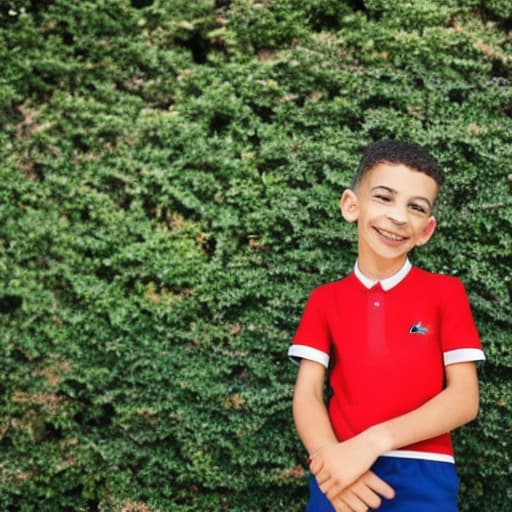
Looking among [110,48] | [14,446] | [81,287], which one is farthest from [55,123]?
[14,446]

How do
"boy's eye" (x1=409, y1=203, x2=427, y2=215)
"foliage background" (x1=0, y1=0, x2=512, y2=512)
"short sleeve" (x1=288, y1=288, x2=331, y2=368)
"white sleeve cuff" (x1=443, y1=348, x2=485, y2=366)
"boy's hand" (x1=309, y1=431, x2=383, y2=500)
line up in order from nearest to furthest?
"boy's hand" (x1=309, y1=431, x2=383, y2=500)
"white sleeve cuff" (x1=443, y1=348, x2=485, y2=366)
"boy's eye" (x1=409, y1=203, x2=427, y2=215)
"short sleeve" (x1=288, y1=288, x2=331, y2=368)
"foliage background" (x1=0, y1=0, x2=512, y2=512)

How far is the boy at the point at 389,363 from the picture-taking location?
2201 millimetres

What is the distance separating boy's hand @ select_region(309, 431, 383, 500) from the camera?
216 centimetres

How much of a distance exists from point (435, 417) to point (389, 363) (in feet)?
0.76

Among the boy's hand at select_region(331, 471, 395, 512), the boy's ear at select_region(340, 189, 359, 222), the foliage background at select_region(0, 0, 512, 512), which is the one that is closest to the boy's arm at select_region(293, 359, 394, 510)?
the boy's hand at select_region(331, 471, 395, 512)

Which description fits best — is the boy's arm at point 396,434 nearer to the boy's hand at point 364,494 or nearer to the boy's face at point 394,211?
the boy's hand at point 364,494

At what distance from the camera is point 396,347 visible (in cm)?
233

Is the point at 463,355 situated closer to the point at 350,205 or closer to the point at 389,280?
the point at 389,280

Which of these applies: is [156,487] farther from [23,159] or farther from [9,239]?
[23,159]

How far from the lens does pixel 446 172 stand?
3.22 metres

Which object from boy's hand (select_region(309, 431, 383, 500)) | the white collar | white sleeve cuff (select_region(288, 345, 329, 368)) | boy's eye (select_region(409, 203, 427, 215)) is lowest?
boy's hand (select_region(309, 431, 383, 500))

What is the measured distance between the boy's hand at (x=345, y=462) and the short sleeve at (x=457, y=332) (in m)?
0.43

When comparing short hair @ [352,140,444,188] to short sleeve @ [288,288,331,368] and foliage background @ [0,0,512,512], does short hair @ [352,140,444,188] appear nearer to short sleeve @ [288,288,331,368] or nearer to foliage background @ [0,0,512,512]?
short sleeve @ [288,288,331,368]

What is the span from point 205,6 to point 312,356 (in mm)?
2103
